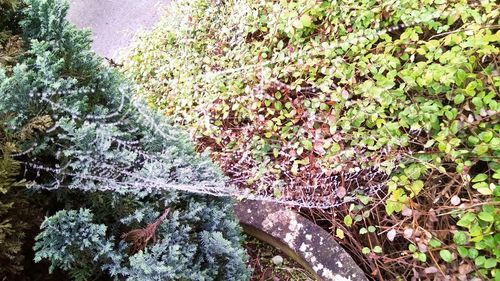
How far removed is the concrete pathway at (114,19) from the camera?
4.36 meters

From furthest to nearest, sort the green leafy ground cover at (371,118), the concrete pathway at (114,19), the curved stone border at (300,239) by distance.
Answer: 1. the concrete pathway at (114,19)
2. the curved stone border at (300,239)
3. the green leafy ground cover at (371,118)

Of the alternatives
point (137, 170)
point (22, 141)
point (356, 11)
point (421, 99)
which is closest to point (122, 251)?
point (137, 170)

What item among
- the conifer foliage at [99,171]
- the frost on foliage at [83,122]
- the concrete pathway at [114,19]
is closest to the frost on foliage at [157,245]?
the conifer foliage at [99,171]

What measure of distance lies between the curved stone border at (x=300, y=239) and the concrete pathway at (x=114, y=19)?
2434 millimetres

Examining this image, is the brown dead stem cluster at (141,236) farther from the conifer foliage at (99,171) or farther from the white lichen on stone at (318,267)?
the white lichen on stone at (318,267)

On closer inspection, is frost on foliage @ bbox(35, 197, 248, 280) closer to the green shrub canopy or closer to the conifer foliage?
the conifer foliage

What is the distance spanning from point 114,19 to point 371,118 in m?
Result: 3.01

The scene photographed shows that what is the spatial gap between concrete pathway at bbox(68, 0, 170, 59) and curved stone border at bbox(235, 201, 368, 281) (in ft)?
7.98

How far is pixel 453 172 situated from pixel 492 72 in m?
0.56

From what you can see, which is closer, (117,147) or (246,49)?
(117,147)

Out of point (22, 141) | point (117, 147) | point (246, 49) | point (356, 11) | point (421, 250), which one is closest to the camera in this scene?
point (22, 141)

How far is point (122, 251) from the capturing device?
1.79m

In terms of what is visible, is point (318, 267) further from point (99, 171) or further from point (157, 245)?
point (99, 171)

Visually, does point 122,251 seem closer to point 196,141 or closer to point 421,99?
point 196,141
